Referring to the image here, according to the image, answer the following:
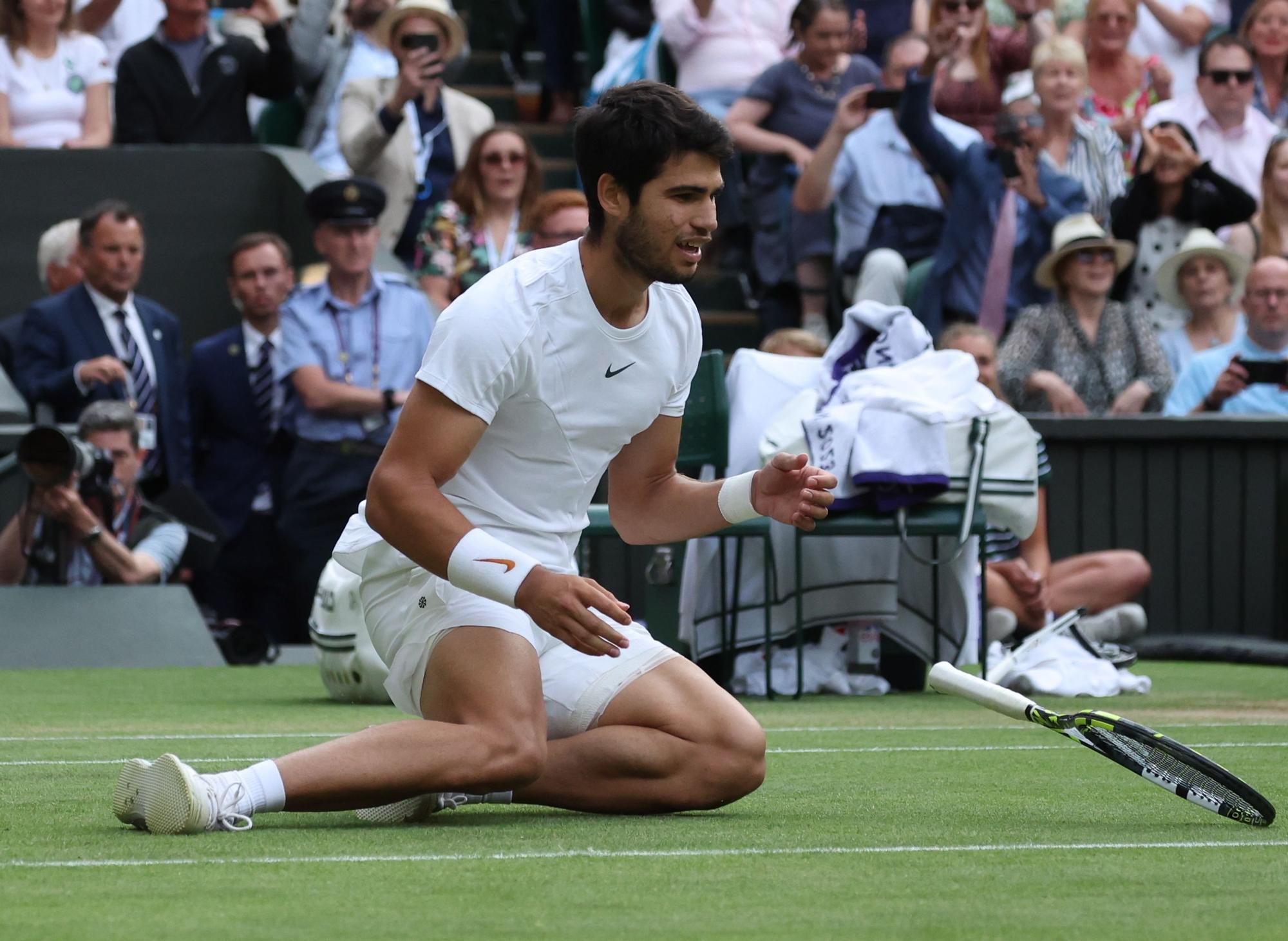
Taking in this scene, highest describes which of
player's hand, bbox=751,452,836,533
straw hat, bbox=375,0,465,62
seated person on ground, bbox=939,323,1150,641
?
straw hat, bbox=375,0,465,62

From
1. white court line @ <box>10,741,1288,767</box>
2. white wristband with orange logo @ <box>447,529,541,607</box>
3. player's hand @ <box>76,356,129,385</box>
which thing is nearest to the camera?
white wristband with orange logo @ <box>447,529,541,607</box>

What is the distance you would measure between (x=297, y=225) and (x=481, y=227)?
180 centimetres

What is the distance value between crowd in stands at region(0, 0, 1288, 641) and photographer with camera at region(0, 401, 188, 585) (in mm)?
22

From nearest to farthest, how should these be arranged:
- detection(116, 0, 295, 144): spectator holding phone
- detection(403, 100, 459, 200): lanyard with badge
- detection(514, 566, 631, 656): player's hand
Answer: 1. detection(514, 566, 631, 656): player's hand
2. detection(403, 100, 459, 200): lanyard with badge
3. detection(116, 0, 295, 144): spectator holding phone

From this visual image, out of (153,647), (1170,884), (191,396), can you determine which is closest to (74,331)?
(191,396)

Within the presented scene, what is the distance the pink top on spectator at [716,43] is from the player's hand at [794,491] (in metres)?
8.17

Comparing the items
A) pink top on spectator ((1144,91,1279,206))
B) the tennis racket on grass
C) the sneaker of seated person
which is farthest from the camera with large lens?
pink top on spectator ((1144,91,1279,206))

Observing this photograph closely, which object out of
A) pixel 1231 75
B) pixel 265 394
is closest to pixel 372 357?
pixel 265 394

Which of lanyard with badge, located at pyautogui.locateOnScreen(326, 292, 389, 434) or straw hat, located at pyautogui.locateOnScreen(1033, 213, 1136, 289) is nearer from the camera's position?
lanyard with badge, located at pyautogui.locateOnScreen(326, 292, 389, 434)

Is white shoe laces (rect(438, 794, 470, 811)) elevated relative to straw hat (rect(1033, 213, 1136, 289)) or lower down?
lower down

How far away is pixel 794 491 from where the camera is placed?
4801 mm

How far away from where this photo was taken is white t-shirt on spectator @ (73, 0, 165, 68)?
13.1 metres

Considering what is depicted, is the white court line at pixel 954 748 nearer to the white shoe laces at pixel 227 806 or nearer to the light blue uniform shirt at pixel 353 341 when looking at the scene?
the white shoe laces at pixel 227 806

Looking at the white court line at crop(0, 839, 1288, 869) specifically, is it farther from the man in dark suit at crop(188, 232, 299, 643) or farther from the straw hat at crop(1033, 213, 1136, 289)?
the straw hat at crop(1033, 213, 1136, 289)
